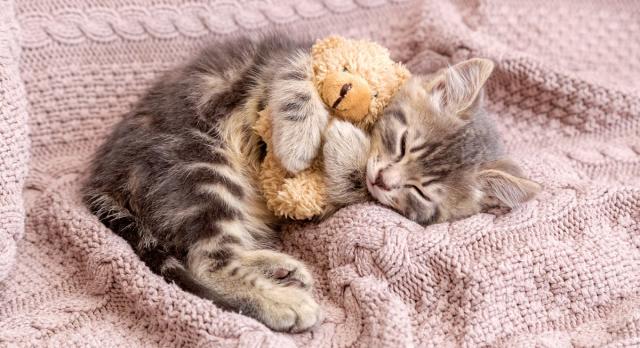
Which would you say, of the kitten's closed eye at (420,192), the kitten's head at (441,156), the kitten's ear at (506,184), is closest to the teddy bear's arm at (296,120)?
the kitten's head at (441,156)

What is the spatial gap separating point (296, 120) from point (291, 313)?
50cm

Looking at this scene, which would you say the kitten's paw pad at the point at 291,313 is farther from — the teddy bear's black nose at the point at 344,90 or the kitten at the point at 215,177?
the teddy bear's black nose at the point at 344,90

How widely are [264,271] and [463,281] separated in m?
0.50

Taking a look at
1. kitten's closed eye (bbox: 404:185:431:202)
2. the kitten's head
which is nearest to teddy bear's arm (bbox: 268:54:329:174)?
the kitten's head

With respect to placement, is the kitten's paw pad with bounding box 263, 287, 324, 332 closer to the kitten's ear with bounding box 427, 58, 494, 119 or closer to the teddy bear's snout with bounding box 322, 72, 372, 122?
the teddy bear's snout with bounding box 322, 72, 372, 122

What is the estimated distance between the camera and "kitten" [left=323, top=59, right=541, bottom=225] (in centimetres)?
164

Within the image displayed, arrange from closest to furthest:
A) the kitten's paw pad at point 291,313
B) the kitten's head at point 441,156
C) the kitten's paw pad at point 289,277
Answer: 1. the kitten's paw pad at point 291,313
2. the kitten's paw pad at point 289,277
3. the kitten's head at point 441,156

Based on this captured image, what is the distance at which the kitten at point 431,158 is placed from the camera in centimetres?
164

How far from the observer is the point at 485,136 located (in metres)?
1.75

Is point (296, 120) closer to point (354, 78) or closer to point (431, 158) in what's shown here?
point (354, 78)

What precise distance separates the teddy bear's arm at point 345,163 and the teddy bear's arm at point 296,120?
0.14 feet

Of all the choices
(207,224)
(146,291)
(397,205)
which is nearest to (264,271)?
(207,224)

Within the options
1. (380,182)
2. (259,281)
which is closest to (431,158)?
(380,182)

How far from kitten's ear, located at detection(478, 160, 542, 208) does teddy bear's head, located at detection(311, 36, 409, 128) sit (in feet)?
1.16
